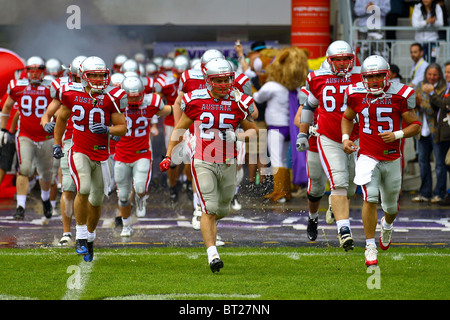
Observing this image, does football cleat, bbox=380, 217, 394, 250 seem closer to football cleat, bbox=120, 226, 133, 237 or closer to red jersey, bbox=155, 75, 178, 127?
football cleat, bbox=120, 226, 133, 237

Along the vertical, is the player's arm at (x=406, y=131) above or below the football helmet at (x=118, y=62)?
below

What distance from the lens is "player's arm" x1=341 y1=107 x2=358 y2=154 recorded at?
7352mm

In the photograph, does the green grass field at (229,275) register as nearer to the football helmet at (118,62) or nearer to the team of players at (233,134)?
the team of players at (233,134)

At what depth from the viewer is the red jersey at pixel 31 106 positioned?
1047 cm

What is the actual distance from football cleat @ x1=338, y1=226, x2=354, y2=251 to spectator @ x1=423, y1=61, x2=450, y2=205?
4397 millimetres

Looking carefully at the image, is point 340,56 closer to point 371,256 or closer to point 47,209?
point 371,256

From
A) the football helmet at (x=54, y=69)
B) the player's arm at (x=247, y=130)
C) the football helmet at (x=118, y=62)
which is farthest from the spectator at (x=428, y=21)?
the player's arm at (x=247, y=130)

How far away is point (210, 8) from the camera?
1805 cm

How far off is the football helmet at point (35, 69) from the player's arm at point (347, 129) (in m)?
4.23

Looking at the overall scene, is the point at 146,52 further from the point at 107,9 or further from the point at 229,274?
the point at 229,274

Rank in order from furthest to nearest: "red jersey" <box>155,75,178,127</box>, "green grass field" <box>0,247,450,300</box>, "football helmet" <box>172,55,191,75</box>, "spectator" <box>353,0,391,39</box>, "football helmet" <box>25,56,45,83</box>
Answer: "spectator" <box>353,0,391,39</box>
"football helmet" <box>172,55,191,75</box>
"red jersey" <box>155,75,178,127</box>
"football helmet" <box>25,56,45,83</box>
"green grass field" <box>0,247,450,300</box>

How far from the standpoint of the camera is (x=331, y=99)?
8.06m

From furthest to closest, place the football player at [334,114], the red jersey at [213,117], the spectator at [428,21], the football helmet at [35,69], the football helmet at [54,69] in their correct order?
the spectator at [428,21], the football helmet at [54,69], the football helmet at [35,69], the football player at [334,114], the red jersey at [213,117]

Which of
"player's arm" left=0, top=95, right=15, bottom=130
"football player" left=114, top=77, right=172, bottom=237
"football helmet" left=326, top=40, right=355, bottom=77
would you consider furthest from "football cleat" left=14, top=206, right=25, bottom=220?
"football helmet" left=326, top=40, right=355, bottom=77
